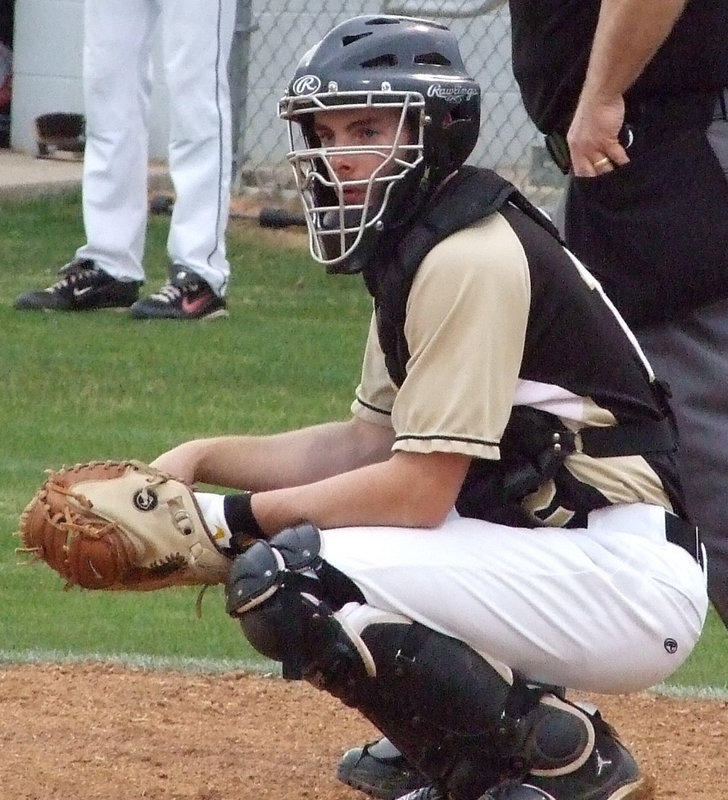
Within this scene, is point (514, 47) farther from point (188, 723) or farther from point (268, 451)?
point (188, 723)

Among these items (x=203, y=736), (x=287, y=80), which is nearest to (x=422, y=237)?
(x=203, y=736)

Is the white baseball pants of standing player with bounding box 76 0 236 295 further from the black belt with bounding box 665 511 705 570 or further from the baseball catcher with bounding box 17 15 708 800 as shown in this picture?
the black belt with bounding box 665 511 705 570

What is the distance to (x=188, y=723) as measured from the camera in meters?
3.76

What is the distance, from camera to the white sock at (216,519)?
3.10 metres

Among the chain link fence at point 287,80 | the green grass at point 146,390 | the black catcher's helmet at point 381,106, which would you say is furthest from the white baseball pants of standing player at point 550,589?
the chain link fence at point 287,80

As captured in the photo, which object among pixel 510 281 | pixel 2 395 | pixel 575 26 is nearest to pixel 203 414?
pixel 2 395

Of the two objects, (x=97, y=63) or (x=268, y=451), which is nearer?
(x=268, y=451)

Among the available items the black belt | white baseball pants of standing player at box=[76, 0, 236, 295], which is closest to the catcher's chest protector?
the black belt

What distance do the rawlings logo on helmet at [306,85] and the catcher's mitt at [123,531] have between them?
0.68 m

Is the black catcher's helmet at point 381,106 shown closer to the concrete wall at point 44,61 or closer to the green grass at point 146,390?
Result: the green grass at point 146,390

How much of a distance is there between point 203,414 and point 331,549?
3.47 m

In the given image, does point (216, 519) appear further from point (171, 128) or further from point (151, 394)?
point (171, 128)

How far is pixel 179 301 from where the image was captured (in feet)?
25.6

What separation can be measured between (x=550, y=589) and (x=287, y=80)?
8486 mm
